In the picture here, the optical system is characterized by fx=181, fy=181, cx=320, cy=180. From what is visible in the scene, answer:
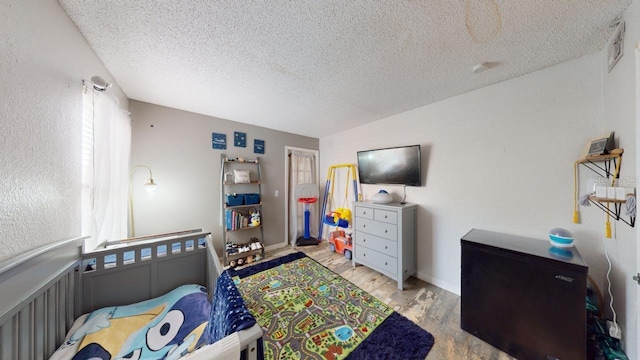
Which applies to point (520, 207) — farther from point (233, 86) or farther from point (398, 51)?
point (233, 86)

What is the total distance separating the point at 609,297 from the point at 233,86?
348 cm

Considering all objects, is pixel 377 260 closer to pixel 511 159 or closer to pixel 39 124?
pixel 511 159

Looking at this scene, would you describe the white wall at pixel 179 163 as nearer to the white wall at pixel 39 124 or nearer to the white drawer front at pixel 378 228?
the white wall at pixel 39 124

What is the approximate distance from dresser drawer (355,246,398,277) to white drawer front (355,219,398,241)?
254mm

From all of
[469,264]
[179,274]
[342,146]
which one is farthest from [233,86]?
[469,264]

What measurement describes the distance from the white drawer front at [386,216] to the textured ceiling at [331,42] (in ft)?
4.67

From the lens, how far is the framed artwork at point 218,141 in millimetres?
2783

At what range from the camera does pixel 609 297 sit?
4.13 ft

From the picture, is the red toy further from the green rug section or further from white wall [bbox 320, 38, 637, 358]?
white wall [bbox 320, 38, 637, 358]

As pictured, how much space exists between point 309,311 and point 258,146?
101 inches

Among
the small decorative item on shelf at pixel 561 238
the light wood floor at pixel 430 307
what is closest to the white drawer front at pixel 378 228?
the light wood floor at pixel 430 307

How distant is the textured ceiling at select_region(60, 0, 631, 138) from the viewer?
3.42 ft

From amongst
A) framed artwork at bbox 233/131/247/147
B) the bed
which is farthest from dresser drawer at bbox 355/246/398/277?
framed artwork at bbox 233/131/247/147

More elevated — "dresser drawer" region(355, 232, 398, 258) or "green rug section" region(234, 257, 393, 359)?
"dresser drawer" region(355, 232, 398, 258)
